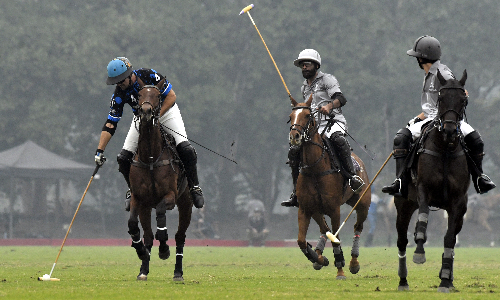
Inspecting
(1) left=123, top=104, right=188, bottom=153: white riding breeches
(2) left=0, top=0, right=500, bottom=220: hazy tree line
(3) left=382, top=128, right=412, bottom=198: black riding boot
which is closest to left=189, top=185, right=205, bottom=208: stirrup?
(1) left=123, top=104, right=188, bottom=153: white riding breeches

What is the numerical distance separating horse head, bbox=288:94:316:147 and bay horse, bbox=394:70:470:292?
8.10 feet

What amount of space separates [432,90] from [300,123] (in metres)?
2.44

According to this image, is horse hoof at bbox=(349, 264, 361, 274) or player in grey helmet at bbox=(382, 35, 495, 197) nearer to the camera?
player in grey helmet at bbox=(382, 35, 495, 197)

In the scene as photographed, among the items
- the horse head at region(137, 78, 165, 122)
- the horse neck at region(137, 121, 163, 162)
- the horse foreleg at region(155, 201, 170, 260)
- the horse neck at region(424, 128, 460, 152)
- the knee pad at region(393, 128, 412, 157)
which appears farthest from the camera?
the horse neck at region(137, 121, 163, 162)

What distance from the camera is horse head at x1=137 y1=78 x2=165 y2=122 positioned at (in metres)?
11.2

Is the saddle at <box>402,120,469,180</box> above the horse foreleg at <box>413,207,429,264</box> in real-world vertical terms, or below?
above

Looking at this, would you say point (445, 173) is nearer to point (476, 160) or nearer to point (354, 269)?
point (476, 160)

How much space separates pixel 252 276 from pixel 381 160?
34.0 meters

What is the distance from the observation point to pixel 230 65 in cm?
4431

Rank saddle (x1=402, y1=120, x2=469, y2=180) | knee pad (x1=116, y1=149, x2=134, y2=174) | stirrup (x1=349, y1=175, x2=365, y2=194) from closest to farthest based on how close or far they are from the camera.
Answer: saddle (x1=402, y1=120, x2=469, y2=180) < knee pad (x1=116, y1=149, x2=134, y2=174) < stirrup (x1=349, y1=175, x2=365, y2=194)

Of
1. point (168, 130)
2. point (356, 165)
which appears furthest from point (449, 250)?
point (356, 165)

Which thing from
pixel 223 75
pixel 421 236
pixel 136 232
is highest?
pixel 223 75

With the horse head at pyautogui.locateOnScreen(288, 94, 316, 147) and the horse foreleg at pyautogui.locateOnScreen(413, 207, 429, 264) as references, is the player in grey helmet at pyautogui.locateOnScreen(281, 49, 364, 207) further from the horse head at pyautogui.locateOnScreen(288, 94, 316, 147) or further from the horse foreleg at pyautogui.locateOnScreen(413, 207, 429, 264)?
the horse foreleg at pyautogui.locateOnScreen(413, 207, 429, 264)

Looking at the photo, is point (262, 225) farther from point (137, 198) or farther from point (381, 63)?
point (137, 198)
